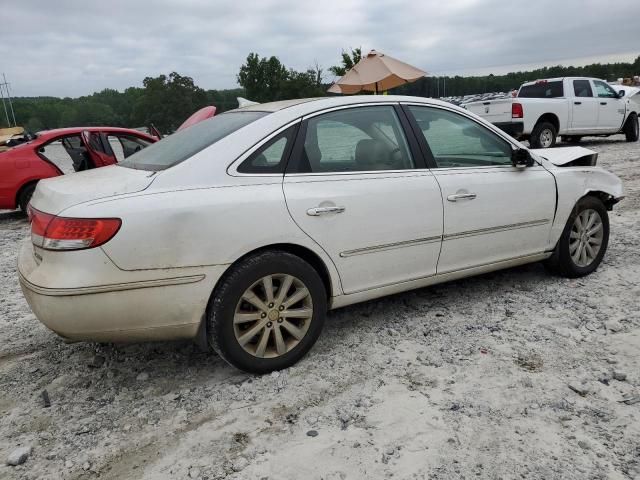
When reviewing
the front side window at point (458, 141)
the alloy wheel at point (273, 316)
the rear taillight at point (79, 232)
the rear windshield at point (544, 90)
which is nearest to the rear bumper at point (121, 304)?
the rear taillight at point (79, 232)

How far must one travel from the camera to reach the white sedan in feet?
8.54

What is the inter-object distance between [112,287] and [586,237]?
146 inches

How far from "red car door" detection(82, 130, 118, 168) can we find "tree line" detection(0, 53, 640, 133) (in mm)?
52235

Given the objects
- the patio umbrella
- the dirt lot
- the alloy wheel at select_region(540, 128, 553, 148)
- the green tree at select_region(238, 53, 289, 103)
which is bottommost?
the dirt lot

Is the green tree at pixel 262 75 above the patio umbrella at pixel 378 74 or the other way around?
above

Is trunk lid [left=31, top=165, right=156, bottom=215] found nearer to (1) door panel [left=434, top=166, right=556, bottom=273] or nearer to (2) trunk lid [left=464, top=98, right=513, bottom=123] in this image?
(1) door panel [left=434, top=166, right=556, bottom=273]

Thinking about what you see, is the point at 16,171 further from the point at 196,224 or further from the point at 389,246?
the point at 389,246

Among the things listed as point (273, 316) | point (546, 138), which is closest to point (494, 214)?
point (273, 316)

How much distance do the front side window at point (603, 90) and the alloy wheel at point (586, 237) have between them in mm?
11462

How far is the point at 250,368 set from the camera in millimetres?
2992

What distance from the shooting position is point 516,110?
12.6 m

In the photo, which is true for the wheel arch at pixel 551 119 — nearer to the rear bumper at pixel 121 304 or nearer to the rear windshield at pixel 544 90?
the rear windshield at pixel 544 90

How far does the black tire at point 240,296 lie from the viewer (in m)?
2.82

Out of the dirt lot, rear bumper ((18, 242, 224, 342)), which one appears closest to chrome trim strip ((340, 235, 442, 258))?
the dirt lot
